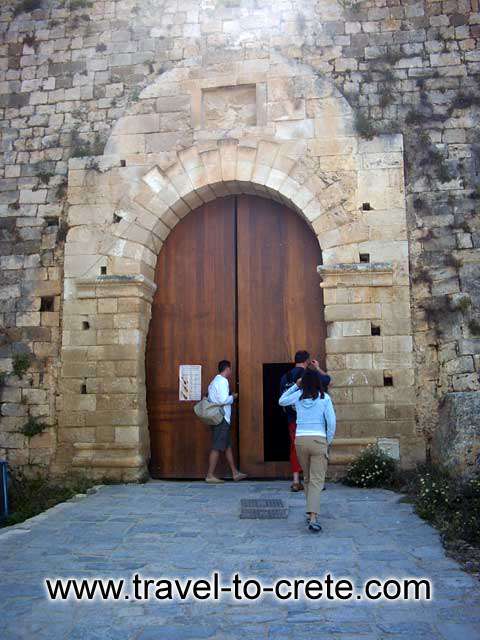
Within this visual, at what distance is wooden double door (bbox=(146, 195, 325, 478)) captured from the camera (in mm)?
7188

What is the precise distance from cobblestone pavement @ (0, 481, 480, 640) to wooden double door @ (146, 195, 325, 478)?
1.05 m

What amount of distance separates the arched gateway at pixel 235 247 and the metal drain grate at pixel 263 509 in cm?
115

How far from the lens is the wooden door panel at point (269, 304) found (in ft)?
23.5

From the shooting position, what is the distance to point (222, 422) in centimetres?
678

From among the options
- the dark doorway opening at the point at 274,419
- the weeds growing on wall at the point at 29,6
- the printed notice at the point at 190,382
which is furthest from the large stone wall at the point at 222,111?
the dark doorway opening at the point at 274,419

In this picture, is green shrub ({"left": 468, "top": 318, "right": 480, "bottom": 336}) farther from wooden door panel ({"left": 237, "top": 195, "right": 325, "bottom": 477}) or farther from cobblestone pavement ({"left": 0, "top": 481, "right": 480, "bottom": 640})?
cobblestone pavement ({"left": 0, "top": 481, "right": 480, "bottom": 640})

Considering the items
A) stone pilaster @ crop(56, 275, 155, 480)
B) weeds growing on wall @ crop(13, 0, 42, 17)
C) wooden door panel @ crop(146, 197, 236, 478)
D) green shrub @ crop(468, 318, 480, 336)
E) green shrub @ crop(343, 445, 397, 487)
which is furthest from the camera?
weeds growing on wall @ crop(13, 0, 42, 17)

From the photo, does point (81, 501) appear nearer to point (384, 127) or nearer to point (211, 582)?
point (211, 582)

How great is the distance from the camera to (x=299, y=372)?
5.99 m

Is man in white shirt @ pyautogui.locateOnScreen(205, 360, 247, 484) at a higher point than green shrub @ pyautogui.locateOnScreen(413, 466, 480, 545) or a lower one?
higher

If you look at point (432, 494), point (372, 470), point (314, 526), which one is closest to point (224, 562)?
point (314, 526)

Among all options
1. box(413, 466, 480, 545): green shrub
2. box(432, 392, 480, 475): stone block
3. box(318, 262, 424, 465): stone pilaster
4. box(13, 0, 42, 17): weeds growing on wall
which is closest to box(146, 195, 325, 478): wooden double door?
box(318, 262, 424, 465): stone pilaster

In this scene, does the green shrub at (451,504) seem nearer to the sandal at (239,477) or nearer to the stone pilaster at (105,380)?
the sandal at (239,477)

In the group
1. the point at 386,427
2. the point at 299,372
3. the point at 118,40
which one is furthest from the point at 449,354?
the point at 118,40
